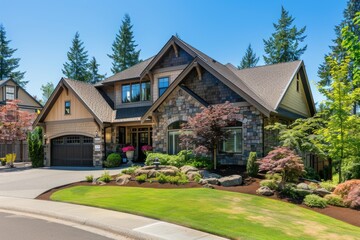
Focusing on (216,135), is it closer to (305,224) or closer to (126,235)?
(305,224)

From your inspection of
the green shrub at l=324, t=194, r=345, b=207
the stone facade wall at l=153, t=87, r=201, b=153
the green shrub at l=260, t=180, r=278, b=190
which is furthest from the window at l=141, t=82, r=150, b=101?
the green shrub at l=324, t=194, r=345, b=207

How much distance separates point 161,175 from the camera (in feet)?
48.3

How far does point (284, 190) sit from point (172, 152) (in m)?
8.68

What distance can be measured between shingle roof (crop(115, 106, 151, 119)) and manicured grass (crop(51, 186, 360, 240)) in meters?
10.9

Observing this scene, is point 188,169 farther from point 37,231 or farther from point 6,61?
point 6,61

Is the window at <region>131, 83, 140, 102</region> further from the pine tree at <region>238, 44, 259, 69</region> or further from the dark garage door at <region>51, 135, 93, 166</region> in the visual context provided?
the pine tree at <region>238, 44, 259, 69</region>

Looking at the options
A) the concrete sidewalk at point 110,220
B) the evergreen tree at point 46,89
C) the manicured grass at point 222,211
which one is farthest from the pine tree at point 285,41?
the evergreen tree at point 46,89

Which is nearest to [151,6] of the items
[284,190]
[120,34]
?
[284,190]

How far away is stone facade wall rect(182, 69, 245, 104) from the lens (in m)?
18.5

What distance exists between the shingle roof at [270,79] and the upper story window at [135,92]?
22.1ft

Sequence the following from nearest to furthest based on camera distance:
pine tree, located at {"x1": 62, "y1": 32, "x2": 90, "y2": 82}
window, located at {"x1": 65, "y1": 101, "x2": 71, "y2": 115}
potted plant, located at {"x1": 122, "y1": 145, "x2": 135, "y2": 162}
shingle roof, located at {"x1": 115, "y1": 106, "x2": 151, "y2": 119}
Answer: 1. potted plant, located at {"x1": 122, "y1": 145, "x2": 135, "y2": 162}
2. shingle roof, located at {"x1": 115, "y1": 106, "x2": 151, "y2": 119}
3. window, located at {"x1": 65, "y1": 101, "x2": 71, "y2": 115}
4. pine tree, located at {"x1": 62, "y1": 32, "x2": 90, "y2": 82}

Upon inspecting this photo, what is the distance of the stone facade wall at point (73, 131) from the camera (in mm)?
23422

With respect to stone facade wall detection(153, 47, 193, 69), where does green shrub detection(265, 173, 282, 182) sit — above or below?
below

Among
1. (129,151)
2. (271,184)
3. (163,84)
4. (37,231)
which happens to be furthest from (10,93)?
(271,184)
